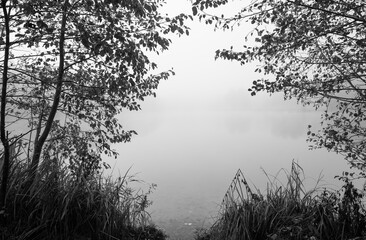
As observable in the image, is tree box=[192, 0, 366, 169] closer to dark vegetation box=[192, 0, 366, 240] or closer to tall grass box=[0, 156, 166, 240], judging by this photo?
dark vegetation box=[192, 0, 366, 240]

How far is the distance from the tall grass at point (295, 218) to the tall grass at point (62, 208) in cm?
169

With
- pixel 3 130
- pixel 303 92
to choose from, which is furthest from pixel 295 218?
pixel 3 130

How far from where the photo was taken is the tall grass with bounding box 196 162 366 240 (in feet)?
10.1

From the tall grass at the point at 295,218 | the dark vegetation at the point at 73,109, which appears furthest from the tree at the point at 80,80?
the tall grass at the point at 295,218

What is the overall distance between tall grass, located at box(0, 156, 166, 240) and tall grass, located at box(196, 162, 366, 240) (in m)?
1.69

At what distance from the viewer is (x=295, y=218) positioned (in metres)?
3.36

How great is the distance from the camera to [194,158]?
22.1 meters

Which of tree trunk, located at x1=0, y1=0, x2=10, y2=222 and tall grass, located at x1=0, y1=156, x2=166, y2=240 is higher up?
tree trunk, located at x1=0, y1=0, x2=10, y2=222

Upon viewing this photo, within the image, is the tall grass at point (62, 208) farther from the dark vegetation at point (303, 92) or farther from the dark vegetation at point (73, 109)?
the dark vegetation at point (303, 92)

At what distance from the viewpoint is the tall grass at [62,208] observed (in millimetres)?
3029

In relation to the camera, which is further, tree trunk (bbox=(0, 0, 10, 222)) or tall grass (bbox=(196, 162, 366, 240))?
tall grass (bbox=(196, 162, 366, 240))

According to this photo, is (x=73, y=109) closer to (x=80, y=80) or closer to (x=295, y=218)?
(x=80, y=80)

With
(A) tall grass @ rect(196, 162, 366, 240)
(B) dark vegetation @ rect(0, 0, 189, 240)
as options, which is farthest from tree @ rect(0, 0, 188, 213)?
(A) tall grass @ rect(196, 162, 366, 240)

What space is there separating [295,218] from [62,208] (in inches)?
125
